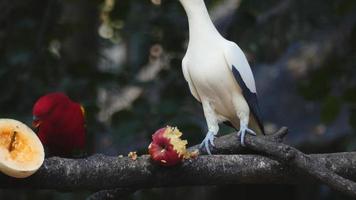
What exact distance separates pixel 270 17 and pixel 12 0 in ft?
5.63

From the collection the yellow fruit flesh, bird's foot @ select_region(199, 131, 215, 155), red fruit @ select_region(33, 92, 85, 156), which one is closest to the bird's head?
red fruit @ select_region(33, 92, 85, 156)

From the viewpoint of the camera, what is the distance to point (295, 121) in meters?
6.58

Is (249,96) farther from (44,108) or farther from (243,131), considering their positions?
(44,108)

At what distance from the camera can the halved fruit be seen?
2502 mm

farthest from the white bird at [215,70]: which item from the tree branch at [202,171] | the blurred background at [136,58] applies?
the blurred background at [136,58]

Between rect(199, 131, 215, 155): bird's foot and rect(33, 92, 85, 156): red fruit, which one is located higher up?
rect(33, 92, 85, 156): red fruit

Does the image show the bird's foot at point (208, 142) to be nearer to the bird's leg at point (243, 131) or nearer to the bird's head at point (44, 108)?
the bird's leg at point (243, 131)

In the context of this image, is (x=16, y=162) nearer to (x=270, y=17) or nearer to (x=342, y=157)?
(x=342, y=157)

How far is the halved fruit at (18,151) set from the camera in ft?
8.21

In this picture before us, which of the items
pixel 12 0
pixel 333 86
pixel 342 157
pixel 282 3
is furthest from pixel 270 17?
pixel 342 157

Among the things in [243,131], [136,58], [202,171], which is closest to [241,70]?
[243,131]

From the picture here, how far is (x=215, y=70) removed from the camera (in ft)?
10.1

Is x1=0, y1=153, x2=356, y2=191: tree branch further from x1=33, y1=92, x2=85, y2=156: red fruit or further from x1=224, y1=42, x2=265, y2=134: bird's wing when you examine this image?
x1=33, y1=92, x2=85, y2=156: red fruit

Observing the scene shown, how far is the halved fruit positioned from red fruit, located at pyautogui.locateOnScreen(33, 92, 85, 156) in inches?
36.3
